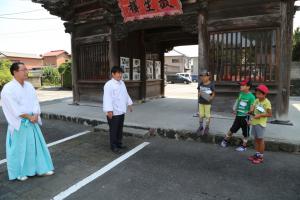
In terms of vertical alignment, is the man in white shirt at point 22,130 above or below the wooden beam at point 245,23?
below

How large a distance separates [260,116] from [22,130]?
4106 millimetres

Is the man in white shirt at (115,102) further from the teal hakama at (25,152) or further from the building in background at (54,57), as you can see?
the building in background at (54,57)

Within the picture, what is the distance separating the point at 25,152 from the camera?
404cm

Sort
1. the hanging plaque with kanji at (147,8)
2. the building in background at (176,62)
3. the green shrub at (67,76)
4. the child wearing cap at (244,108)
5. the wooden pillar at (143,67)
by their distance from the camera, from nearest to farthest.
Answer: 1. the child wearing cap at (244,108)
2. the hanging plaque with kanji at (147,8)
3. the wooden pillar at (143,67)
4. the green shrub at (67,76)
5. the building in background at (176,62)

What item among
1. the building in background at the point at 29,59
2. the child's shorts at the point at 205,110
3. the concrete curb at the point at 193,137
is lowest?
the concrete curb at the point at 193,137

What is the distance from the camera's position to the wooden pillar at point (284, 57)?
6.73 m

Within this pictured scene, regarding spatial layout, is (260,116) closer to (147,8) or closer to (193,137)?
(193,137)

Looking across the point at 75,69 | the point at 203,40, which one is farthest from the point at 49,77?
the point at 203,40

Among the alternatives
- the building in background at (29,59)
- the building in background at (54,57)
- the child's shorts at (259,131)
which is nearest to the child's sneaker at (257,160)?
the child's shorts at (259,131)

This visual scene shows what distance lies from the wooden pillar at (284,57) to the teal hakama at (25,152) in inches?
240

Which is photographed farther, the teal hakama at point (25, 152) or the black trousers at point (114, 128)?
the black trousers at point (114, 128)

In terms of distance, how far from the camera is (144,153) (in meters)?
5.37

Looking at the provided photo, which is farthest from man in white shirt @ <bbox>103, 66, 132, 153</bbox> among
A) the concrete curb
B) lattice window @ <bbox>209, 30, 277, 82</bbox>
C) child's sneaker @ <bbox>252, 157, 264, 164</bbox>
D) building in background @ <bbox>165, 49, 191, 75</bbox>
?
building in background @ <bbox>165, 49, 191, 75</bbox>

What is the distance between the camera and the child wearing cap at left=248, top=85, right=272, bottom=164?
462 cm
